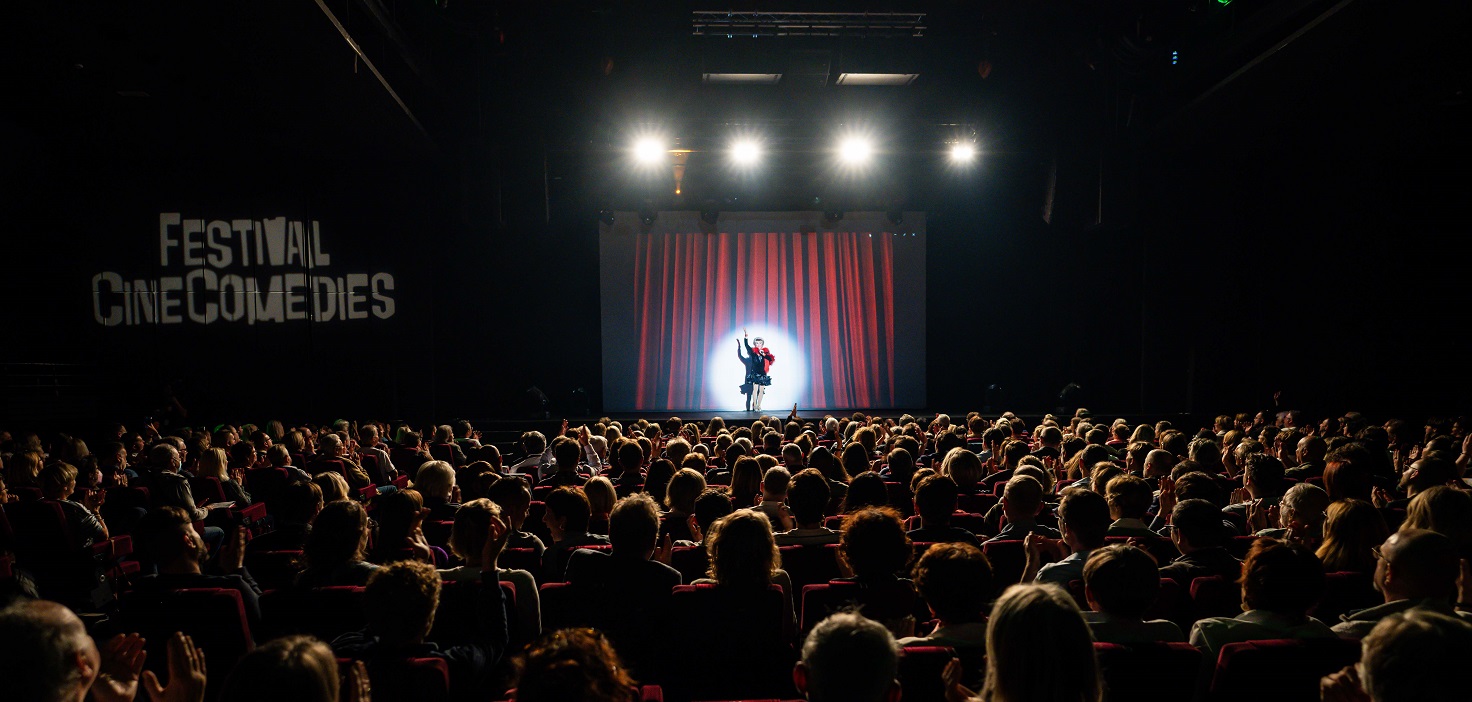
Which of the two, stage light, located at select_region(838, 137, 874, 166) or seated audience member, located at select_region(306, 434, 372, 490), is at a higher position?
stage light, located at select_region(838, 137, 874, 166)

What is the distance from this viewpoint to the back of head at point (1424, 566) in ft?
7.68

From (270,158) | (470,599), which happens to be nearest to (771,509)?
(470,599)

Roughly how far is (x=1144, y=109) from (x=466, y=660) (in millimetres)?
12495

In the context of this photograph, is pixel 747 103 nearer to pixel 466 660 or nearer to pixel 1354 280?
pixel 1354 280

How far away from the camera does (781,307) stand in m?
17.2

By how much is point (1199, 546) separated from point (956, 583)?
1290 mm

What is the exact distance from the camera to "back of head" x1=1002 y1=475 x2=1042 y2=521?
374 centimetres

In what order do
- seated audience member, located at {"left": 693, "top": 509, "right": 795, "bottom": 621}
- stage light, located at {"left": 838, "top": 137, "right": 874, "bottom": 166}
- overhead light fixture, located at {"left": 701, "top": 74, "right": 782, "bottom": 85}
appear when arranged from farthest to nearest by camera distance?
1. stage light, located at {"left": 838, "top": 137, "right": 874, "bottom": 166}
2. overhead light fixture, located at {"left": 701, "top": 74, "right": 782, "bottom": 85}
3. seated audience member, located at {"left": 693, "top": 509, "right": 795, "bottom": 621}

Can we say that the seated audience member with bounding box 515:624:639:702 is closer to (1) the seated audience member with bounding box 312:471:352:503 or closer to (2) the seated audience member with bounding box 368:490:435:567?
(2) the seated audience member with bounding box 368:490:435:567

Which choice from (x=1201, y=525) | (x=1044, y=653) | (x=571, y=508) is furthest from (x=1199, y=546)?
(x=571, y=508)

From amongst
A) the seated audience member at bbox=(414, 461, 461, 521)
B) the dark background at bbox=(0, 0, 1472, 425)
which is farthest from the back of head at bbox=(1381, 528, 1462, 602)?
the dark background at bbox=(0, 0, 1472, 425)

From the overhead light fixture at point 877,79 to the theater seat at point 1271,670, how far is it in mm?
10837

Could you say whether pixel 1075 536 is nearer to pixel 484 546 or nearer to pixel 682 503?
pixel 682 503

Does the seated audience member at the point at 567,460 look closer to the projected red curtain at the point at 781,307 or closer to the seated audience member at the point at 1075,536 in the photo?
the seated audience member at the point at 1075,536
